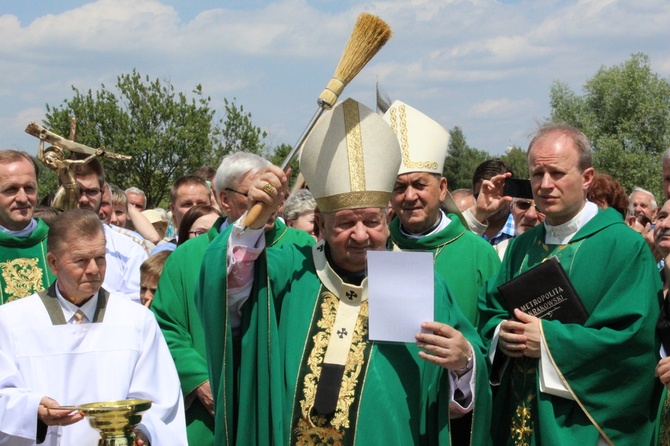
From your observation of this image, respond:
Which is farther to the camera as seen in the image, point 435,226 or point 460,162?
point 460,162

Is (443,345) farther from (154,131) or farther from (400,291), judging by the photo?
(154,131)

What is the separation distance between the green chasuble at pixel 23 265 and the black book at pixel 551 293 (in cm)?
367

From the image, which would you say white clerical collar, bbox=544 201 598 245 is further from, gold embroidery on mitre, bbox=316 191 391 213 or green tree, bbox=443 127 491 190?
green tree, bbox=443 127 491 190

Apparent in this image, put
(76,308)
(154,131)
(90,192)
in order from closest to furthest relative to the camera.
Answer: (76,308), (90,192), (154,131)

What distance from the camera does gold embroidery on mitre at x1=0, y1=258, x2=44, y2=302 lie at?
6.87 m

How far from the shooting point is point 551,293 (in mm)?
4699

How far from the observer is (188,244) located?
621cm

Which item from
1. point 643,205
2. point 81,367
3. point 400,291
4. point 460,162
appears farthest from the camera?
point 460,162

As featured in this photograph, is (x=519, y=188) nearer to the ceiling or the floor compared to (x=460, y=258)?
nearer to the ceiling

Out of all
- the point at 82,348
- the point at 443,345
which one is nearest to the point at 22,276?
the point at 82,348

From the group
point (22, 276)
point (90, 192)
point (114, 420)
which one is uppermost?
point (90, 192)

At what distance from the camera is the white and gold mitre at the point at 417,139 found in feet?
20.4

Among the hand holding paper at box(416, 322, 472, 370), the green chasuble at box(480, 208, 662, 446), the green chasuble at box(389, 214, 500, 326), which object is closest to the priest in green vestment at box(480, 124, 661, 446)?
the green chasuble at box(480, 208, 662, 446)

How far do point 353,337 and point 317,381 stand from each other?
26 centimetres
